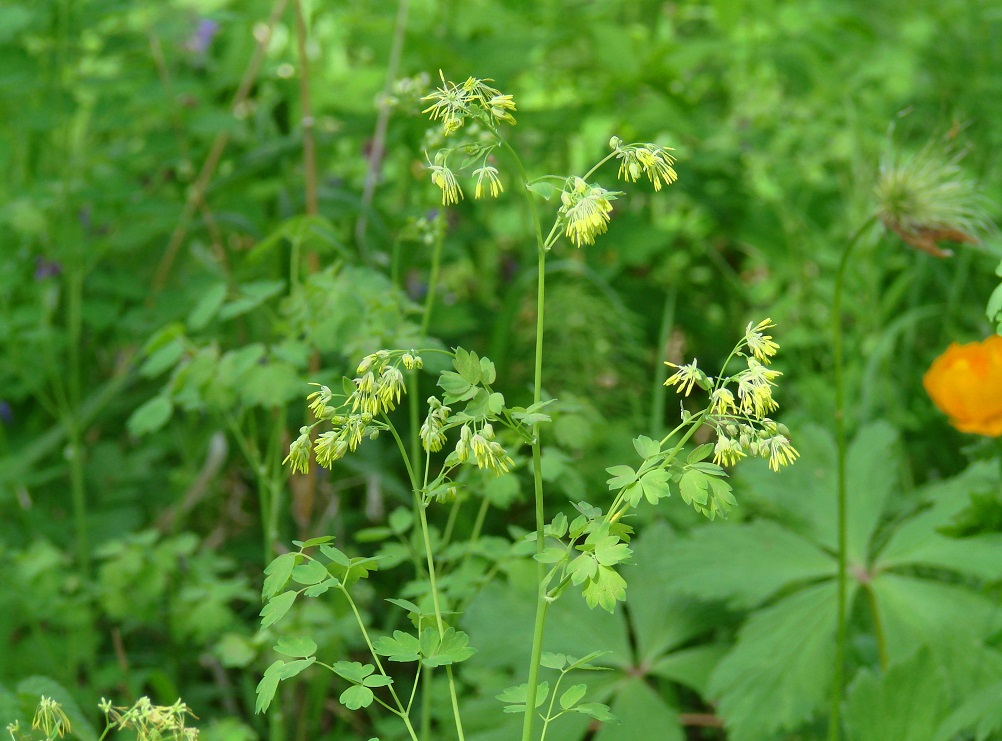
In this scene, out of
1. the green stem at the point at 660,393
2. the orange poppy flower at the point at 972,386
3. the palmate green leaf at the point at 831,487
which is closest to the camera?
the orange poppy flower at the point at 972,386

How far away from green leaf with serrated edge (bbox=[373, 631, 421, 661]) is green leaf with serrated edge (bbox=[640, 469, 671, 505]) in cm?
26

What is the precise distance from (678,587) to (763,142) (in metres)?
1.68

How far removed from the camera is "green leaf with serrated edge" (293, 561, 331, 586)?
946 millimetres

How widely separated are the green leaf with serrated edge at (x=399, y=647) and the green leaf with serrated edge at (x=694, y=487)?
28 cm

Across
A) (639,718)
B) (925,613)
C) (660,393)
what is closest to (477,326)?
(660,393)

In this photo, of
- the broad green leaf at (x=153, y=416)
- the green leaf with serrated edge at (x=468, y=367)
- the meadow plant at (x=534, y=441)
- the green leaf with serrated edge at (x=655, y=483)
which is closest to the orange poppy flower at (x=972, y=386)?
the meadow plant at (x=534, y=441)

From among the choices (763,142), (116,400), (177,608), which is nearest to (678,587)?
(177,608)

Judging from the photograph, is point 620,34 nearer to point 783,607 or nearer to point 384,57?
point 384,57

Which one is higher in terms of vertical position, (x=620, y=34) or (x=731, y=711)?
(x=620, y=34)

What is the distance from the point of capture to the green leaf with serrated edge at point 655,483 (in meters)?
0.85

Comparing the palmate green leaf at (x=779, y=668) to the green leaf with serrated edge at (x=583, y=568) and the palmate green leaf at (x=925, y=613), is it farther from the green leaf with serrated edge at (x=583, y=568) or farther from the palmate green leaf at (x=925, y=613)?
the green leaf with serrated edge at (x=583, y=568)

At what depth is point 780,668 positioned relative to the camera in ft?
5.20

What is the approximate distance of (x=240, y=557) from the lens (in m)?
2.26

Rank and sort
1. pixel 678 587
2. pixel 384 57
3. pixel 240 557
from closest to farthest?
pixel 678 587 < pixel 240 557 < pixel 384 57
